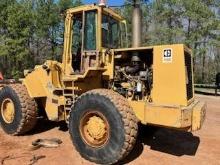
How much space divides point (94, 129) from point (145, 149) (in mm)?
1396

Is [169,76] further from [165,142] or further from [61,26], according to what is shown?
[61,26]

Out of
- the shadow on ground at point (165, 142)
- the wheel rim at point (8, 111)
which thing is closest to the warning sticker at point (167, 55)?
the shadow on ground at point (165, 142)

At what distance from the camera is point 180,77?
22.1 ft

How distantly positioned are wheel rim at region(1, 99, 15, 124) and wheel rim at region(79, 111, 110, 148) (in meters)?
2.45

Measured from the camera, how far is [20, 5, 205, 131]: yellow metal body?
6.66 m

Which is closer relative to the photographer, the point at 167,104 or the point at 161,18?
the point at 167,104

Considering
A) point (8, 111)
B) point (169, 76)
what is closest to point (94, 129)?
point (169, 76)

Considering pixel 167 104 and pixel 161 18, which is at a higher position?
pixel 161 18

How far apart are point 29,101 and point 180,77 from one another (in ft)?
12.2

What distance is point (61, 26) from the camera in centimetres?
3155

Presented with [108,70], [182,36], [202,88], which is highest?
[182,36]

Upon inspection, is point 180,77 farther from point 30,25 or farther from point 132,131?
point 30,25

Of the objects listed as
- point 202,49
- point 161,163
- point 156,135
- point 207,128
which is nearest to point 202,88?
point 202,49

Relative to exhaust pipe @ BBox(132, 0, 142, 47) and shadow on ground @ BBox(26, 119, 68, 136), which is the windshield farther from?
shadow on ground @ BBox(26, 119, 68, 136)
